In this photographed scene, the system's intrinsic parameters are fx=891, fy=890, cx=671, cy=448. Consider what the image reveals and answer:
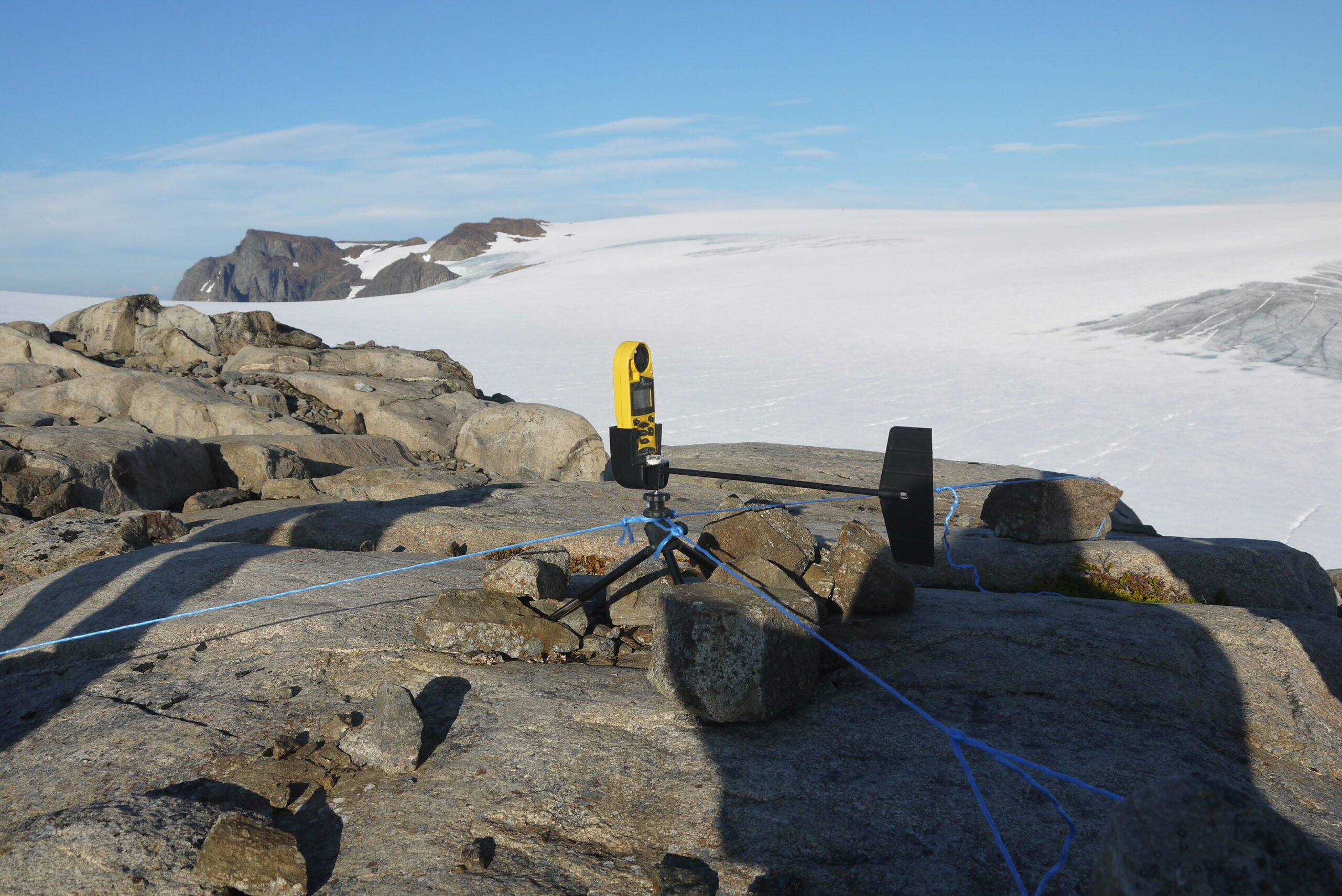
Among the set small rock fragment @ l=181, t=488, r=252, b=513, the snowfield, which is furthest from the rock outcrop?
small rock fragment @ l=181, t=488, r=252, b=513

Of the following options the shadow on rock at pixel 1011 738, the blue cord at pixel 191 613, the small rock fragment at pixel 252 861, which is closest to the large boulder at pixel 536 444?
the blue cord at pixel 191 613

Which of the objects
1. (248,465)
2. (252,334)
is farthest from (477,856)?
(252,334)

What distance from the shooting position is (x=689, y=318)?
116ft

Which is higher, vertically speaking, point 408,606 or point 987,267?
point 987,267

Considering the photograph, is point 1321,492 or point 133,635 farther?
point 1321,492

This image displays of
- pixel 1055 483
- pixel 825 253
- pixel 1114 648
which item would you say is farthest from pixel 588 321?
pixel 1114 648

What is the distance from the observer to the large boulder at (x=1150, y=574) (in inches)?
259

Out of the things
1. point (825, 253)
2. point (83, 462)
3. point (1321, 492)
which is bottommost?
point (1321, 492)

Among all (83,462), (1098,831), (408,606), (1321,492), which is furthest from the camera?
(1321,492)

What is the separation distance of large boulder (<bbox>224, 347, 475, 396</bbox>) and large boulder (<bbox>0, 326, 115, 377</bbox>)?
2.20m

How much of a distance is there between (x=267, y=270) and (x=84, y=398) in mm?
130091

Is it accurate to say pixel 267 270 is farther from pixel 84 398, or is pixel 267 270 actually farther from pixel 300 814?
pixel 300 814

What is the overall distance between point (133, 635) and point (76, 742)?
976 millimetres

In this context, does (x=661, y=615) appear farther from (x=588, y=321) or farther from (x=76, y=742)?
(x=588, y=321)
